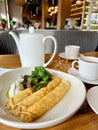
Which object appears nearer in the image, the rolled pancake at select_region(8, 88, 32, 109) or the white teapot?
the rolled pancake at select_region(8, 88, 32, 109)

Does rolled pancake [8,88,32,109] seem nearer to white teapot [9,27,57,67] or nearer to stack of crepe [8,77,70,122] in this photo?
stack of crepe [8,77,70,122]

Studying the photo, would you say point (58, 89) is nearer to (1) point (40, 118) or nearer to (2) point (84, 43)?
(1) point (40, 118)

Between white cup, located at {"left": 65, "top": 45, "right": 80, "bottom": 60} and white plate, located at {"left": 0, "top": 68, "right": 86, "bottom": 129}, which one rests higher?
white cup, located at {"left": 65, "top": 45, "right": 80, "bottom": 60}

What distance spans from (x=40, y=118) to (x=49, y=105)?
44mm

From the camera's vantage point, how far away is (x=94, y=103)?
38 cm

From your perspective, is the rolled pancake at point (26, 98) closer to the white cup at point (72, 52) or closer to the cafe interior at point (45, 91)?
the cafe interior at point (45, 91)

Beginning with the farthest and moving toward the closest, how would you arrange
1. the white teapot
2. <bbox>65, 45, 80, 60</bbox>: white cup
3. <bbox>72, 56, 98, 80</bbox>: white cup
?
1. <bbox>65, 45, 80, 60</bbox>: white cup
2. the white teapot
3. <bbox>72, 56, 98, 80</bbox>: white cup

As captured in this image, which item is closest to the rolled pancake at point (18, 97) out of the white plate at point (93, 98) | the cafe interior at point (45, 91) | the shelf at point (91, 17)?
the cafe interior at point (45, 91)

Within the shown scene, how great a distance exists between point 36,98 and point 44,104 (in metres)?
0.03

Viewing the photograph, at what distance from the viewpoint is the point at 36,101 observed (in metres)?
0.37

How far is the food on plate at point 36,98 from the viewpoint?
0.33 metres

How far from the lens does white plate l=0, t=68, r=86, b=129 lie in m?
0.29

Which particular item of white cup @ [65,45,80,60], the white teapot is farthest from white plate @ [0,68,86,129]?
white cup @ [65,45,80,60]

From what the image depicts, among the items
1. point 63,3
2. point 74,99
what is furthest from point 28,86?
point 63,3
